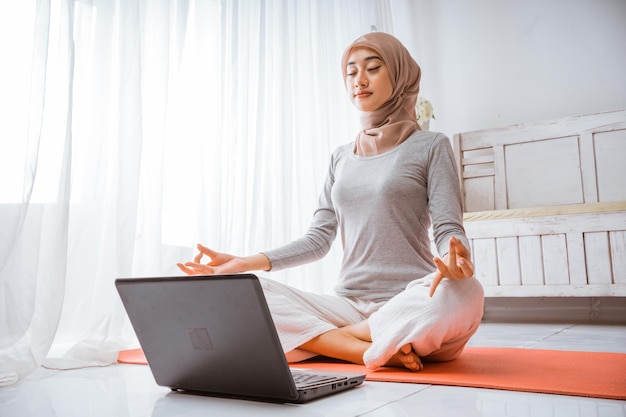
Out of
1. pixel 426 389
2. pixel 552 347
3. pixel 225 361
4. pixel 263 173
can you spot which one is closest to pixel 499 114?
pixel 263 173

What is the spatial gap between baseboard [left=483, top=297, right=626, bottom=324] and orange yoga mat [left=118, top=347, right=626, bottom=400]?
1.20 m

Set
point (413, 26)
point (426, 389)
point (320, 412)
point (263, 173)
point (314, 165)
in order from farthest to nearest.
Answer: point (413, 26) → point (314, 165) → point (263, 173) → point (426, 389) → point (320, 412)

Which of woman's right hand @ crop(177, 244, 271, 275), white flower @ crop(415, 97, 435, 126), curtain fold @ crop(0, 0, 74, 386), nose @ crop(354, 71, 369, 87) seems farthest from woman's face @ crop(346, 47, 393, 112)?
white flower @ crop(415, 97, 435, 126)

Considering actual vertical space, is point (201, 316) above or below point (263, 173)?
below

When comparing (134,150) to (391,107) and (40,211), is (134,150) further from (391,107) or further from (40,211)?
(391,107)

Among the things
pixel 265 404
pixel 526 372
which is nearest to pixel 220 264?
pixel 265 404

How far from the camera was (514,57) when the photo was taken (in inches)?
108

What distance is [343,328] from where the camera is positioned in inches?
51.3

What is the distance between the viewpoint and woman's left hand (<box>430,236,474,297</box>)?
959 mm

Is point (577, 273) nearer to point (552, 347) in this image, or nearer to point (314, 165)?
point (552, 347)

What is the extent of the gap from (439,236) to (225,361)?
558 mm

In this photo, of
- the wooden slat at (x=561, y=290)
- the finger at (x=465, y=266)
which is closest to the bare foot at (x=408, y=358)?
the finger at (x=465, y=266)

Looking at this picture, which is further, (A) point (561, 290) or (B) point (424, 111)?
(B) point (424, 111)

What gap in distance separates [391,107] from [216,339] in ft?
2.80
